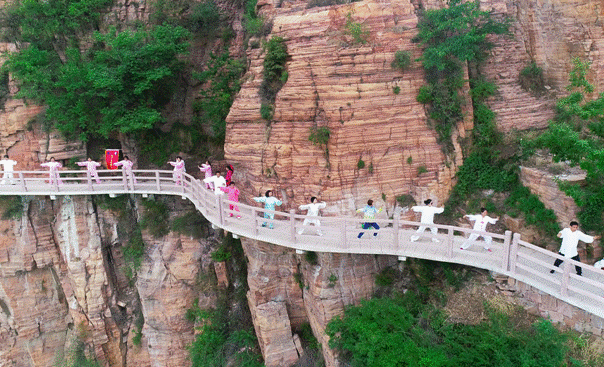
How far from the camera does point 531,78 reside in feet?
45.9

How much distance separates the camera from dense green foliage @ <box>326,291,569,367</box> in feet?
31.1

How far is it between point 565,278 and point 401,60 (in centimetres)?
681

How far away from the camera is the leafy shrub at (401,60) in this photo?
12352mm

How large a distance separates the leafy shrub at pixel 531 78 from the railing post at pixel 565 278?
718 centimetres

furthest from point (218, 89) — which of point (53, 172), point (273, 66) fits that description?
point (53, 172)

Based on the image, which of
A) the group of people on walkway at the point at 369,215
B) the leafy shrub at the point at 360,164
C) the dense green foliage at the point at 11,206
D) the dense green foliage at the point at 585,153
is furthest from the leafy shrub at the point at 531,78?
the dense green foliage at the point at 11,206

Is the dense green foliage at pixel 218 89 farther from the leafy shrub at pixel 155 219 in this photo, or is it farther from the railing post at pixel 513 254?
the railing post at pixel 513 254

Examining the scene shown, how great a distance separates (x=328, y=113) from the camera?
12.4 m

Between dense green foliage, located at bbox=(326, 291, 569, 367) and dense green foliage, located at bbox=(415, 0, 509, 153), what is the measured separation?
486 centimetres

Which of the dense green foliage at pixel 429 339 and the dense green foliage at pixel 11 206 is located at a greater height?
the dense green foliage at pixel 11 206

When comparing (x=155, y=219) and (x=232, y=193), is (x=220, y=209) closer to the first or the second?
(x=232, y=193)

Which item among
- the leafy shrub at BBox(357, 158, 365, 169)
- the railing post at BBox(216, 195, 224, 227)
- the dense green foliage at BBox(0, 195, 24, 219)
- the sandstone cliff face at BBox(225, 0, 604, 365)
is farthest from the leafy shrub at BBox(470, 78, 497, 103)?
the dense green foliage at BBox(0, 195, 24, 219)

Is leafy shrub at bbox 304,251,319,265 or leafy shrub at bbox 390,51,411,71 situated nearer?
leafy shrub at bbox 390,51,411,71

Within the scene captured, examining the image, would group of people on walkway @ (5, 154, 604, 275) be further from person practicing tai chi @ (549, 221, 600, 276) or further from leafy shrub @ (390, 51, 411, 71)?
leafy shrub @ (390, 51, 411, 71)
